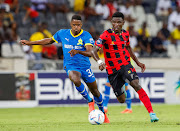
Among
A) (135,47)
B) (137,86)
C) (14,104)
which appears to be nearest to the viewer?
(137,86)

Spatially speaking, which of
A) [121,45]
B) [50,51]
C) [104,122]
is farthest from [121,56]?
[50,51]

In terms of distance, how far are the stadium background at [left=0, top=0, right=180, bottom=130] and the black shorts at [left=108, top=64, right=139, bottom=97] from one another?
23.2 ft

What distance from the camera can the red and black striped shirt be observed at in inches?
405

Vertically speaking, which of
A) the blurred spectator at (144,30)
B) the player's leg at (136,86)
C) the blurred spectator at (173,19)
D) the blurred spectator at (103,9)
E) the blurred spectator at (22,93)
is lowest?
the blurred spectator at (22,93)

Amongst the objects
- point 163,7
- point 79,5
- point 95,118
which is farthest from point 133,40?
point 95,118

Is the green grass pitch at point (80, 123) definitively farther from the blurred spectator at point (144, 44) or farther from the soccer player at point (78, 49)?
the blurred spectator at point (144, 44)

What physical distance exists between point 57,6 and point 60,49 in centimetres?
374

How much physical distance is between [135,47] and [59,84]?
15.9 ft

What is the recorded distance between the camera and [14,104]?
17047 mm

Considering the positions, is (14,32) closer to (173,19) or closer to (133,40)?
(133,40)

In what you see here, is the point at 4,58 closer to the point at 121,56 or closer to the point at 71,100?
Answer: the point at 71,100

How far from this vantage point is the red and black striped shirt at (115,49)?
1028 centimetres

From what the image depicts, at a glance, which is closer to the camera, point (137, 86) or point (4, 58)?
point (137, 86)

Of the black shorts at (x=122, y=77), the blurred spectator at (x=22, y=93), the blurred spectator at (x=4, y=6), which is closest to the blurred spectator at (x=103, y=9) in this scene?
the blurred spectator at (x=4, y=6)
